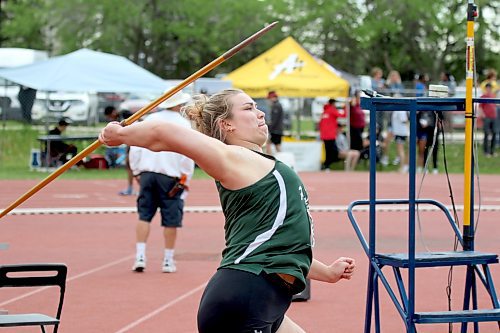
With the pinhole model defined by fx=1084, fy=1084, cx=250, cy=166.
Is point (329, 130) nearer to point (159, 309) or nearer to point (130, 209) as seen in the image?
point (130, 209)

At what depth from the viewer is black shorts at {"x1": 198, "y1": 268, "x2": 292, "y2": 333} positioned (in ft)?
15.3

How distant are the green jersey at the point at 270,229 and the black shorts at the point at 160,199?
6394 mm

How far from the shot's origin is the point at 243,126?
16.5 feet

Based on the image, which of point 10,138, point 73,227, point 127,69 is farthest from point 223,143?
point 10,138

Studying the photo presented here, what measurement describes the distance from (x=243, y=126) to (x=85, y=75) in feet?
69.8

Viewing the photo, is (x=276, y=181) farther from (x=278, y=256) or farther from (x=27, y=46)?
(x=27, y=46)

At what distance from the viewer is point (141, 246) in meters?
11.3

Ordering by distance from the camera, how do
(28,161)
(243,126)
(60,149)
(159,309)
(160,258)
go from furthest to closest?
(28,161), (60,149), (160,258), (159,309), (243,126)

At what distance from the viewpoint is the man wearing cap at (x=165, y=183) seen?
1121cm

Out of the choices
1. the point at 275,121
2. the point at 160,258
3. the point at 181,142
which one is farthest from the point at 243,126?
the point at 275,121

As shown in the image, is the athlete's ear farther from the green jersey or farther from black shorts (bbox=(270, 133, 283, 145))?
black shorts (bbox=(270, 133, 283, 145))

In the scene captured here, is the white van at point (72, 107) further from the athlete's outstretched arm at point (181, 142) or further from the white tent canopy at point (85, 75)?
the athlete's outstretched arm at point (181, 142)

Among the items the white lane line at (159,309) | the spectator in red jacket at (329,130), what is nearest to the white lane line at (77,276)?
the white lane line at (159,309)

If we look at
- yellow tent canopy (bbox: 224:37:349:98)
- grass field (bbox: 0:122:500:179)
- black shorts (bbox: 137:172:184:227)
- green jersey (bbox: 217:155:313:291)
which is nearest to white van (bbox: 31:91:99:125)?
grass field (bbox: 0:122:500:179)
